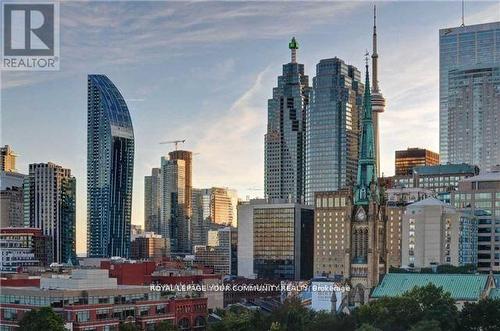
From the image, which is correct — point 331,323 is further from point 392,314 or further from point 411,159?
point 411,159

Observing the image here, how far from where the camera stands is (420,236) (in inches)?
3994

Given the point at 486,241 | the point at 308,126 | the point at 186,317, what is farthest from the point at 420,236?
the point at 308,126

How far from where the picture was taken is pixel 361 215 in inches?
3196

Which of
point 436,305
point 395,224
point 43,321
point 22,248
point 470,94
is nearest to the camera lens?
point 43,321

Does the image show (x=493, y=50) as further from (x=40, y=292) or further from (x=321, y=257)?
(x=40, y=292)

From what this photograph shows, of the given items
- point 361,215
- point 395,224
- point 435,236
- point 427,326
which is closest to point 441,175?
point 395,224

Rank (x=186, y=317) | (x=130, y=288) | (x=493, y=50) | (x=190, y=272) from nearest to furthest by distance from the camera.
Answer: (x=130, y=288) → (x=186, y=317) → (x=190, y=272) → (x=493, y=50)

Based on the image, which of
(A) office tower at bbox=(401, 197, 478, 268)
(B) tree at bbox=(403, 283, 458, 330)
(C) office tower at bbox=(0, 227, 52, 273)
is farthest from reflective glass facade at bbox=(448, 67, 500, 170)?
(B) tree at bbox=(403, 283, 458, 330)

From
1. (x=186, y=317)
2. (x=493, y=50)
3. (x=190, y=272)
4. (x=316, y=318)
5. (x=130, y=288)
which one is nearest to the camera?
(x=316, y=318)

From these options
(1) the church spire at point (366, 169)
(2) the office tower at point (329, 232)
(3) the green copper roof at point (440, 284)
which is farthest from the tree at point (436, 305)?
(2) the office tower at point (329, 232)

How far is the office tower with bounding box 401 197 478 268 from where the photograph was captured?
9938 cm

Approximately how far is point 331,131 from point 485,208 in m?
76.0

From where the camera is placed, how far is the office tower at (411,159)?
619ft

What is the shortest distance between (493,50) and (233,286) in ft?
327
